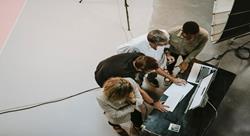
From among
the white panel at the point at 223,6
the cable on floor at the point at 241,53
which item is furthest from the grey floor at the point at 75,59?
the white panel at the point at 223,6

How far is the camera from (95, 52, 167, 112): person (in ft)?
9.00

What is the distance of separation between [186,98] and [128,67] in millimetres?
549

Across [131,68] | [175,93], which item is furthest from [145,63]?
[175,93]

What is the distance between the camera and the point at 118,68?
2.84 meters

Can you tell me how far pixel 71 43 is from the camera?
13.1ft

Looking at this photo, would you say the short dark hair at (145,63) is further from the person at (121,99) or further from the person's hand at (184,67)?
the person's hand at (184,67)

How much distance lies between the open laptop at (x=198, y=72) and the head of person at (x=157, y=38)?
35 cm

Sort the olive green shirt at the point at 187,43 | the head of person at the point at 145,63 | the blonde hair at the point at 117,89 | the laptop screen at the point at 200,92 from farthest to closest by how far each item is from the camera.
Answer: the olive green shirt at the point at 187,43 < the head of person at the point at 145,63 < the laptop screen at the point at 200,92 < the blonde hair at the point at 117,89

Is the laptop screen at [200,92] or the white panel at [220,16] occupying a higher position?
the white panel at [220,16]

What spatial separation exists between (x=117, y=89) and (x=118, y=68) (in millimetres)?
352

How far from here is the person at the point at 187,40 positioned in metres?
3.00

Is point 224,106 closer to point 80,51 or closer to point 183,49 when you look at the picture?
point 183,49

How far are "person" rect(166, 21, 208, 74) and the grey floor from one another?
60 cm

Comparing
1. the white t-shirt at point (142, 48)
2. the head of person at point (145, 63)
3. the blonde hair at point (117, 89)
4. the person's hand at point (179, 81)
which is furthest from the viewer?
the white t-shirt at point (142, 48)
